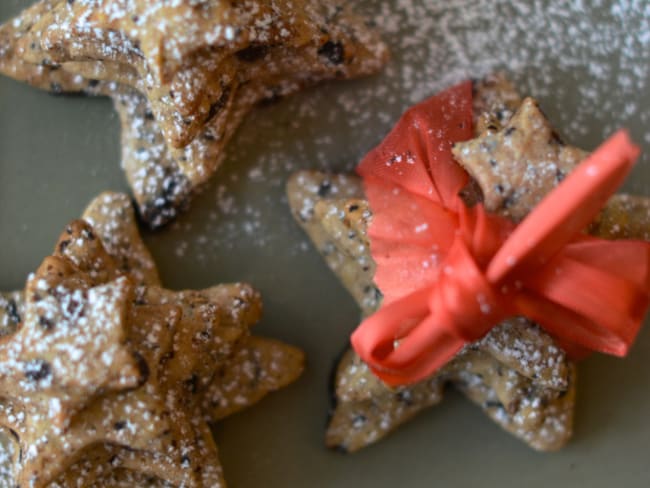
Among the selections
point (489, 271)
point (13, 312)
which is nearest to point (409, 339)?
point (489, 271)

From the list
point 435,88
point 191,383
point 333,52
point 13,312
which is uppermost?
point 333,52

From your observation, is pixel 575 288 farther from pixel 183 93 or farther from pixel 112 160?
pixel 112 160

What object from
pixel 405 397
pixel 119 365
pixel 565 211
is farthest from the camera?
pixel 405 397

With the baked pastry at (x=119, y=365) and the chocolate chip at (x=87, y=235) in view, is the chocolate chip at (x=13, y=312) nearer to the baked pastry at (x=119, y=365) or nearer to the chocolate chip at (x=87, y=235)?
the baked pastry at (x=119, y=365)

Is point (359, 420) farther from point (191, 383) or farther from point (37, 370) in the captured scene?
point (37, 370)

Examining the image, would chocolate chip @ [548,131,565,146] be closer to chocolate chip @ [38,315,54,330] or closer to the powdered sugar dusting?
the powdered sugar dusting

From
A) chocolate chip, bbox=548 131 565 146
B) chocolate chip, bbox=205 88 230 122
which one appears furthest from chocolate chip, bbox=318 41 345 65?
chocolate chip, bbox=548 131 565 146
